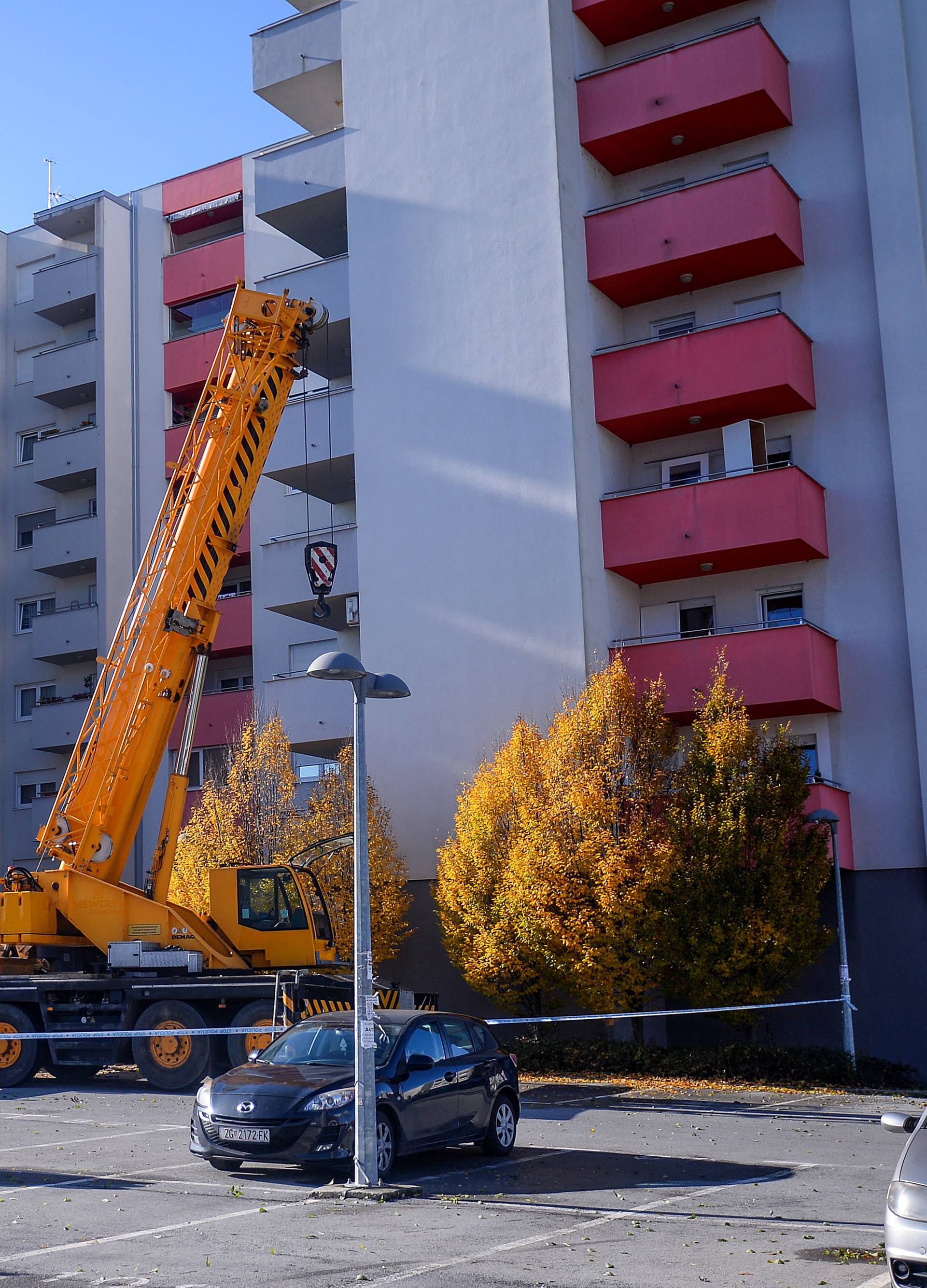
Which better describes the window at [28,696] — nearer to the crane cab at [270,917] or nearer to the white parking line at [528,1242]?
the crane cab at [270,917]

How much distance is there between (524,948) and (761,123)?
16661 mm

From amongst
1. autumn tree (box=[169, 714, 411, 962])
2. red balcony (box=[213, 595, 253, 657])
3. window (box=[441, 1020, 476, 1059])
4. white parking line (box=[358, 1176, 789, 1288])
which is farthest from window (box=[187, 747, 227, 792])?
white parking line (box=[358, 1176, 789, 1288])

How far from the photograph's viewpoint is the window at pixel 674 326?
28.5 m

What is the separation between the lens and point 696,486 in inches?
1027

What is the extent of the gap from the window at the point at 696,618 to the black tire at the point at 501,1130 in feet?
47.8

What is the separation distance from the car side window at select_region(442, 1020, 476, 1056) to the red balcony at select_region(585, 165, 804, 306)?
1750cm

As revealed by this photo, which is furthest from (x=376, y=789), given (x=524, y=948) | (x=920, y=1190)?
(x=920, y=1190)

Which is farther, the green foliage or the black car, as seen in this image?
the green foliage

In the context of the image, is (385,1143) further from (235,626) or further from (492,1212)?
(235,626)

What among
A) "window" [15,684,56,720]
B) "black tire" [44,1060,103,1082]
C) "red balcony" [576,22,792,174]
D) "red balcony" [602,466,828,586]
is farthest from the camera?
"window" [15,684,56,720]

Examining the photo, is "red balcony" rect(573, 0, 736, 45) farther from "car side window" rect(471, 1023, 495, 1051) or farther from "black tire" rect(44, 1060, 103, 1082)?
"black tire" rect(44, 1060, 103, 1082)

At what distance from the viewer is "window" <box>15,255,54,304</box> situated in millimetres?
43000

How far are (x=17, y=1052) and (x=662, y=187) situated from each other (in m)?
20.7

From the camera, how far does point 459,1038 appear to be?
13594 mm
